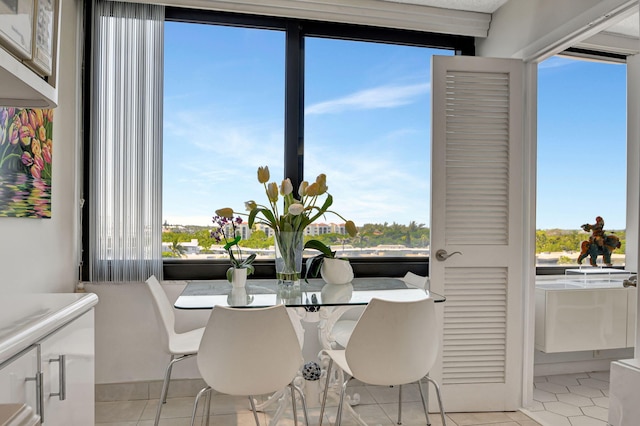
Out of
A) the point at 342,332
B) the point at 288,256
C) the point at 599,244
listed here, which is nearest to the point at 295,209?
the point at 288,256

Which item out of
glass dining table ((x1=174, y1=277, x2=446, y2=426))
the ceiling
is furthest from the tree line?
the ceiling

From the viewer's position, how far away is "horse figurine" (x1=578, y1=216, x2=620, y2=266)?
3398 mm

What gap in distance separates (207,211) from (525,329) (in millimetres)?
2221

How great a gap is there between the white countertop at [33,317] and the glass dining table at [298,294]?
0.74 metres

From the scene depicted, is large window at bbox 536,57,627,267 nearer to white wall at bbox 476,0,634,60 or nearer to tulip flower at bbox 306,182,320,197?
white wall at bbox 476,0,634,60

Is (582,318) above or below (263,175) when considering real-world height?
below

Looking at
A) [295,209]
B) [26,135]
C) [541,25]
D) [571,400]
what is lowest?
[571,400]

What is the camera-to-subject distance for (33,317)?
111cm

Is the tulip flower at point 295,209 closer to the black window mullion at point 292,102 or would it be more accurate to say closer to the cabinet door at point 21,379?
the black window mullion at point 292,102

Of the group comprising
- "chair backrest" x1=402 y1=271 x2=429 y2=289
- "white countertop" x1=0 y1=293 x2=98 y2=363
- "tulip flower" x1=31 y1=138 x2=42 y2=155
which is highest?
"tulip flower" x1=31 y1=138 x2=42 y2=155

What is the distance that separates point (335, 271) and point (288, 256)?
31 cm

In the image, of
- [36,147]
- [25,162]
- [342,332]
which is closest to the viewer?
[25,162]

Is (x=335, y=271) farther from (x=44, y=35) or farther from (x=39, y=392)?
(x=44, y=35)

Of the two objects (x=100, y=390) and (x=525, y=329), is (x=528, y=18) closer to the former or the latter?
(x=525, y=329)
